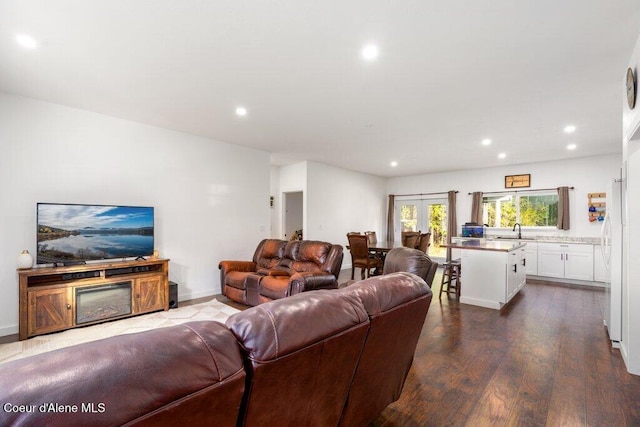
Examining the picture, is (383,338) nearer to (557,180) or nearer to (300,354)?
(300,354)

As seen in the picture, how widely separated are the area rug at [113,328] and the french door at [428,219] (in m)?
6.25

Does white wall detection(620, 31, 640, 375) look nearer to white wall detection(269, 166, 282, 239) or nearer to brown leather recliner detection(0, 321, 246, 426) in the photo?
brown leather recliner detection(0, 321, 246, 426)

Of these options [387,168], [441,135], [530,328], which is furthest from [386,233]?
[530,328]

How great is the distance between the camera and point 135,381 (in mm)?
660

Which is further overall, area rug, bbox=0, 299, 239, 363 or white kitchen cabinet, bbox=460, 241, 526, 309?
white kitchen cabinet, bbox=460, 241, 526, 309

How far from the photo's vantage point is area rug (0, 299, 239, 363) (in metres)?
2.92

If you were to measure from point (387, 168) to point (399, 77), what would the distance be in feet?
16.4

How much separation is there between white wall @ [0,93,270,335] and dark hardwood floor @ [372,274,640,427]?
352 centimetres

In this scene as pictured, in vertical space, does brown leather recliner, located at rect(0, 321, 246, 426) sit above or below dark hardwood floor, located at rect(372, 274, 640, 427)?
above

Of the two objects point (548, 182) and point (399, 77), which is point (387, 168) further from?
point (399, 77)

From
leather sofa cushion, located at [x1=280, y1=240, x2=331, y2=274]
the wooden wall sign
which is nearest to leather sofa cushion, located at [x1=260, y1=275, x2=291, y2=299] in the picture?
leather sofa cushion, located at [x1=280, y1=240, x2=331, y2=274]

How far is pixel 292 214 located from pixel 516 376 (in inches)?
258

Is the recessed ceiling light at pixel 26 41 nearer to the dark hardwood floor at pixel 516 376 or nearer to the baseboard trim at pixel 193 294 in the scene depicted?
the baseboard trim at pixel 193 294

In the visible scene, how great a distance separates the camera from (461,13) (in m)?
2.03
